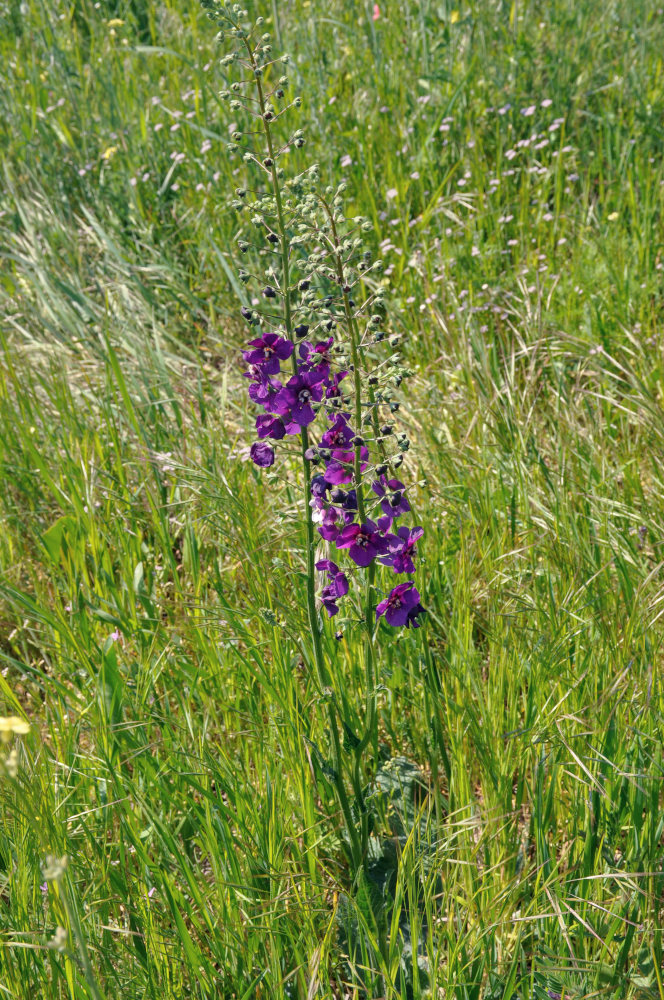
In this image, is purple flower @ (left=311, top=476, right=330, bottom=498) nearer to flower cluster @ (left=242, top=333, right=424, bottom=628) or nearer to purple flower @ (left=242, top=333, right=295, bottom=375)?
flower cluster @ (left=242, top=333, right=424, bottom=628)

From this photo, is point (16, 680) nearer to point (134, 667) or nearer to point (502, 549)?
point (134, 667)

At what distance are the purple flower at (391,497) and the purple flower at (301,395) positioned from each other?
175mm

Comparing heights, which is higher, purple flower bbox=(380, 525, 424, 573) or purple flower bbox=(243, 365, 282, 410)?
purple flower bbox=(243, 365, 282, 410)

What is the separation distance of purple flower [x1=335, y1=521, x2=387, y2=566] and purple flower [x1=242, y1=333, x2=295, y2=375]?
1.00 feet

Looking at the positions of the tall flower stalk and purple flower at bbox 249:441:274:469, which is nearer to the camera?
the tall flower stalk

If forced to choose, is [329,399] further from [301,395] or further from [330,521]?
[330,521]

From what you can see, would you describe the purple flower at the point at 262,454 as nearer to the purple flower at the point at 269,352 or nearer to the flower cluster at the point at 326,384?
the flower cluster at the point at 326,384

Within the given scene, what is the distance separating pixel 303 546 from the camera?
2225 mm

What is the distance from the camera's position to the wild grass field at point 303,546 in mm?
1447

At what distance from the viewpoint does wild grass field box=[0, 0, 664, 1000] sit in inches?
57.0

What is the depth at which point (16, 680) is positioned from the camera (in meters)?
2.29

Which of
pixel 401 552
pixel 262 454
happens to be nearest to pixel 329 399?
pixel 262 454

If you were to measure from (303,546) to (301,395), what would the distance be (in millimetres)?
824

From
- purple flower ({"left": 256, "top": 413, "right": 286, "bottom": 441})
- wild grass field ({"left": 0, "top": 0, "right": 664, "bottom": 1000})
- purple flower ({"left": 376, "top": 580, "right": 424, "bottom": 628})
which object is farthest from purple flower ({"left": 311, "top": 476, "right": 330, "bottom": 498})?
wild grass field ({"left": 0, "top": 0, "right": 664, "bottom": 1000})
